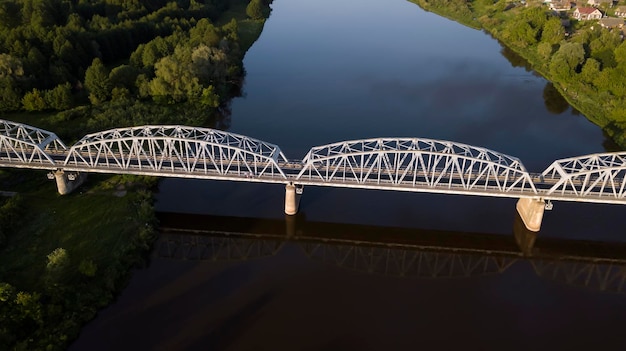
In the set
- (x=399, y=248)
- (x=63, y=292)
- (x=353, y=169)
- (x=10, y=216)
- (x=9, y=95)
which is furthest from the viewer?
(x=9, y=95)

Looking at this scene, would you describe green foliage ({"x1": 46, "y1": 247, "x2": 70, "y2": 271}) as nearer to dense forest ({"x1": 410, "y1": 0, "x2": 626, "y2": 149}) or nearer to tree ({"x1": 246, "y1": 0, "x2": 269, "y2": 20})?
dense forest ({"x1": 410, "y1": 0, "x2": 626, "y2": 149})

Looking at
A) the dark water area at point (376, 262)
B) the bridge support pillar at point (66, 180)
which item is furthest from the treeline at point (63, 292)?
the bridge support pillar at point (66, 180)

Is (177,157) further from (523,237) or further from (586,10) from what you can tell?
(586,10)

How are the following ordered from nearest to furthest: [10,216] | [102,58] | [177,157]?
[10,216], [177,157], [102,58]

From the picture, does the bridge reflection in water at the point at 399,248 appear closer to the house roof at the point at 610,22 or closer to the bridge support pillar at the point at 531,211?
the bridge support pillar at the point at 531,211

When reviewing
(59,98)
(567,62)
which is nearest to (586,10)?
(567,62)

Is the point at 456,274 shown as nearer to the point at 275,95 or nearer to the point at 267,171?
the point at 267,171

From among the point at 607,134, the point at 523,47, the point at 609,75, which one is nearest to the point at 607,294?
the point at 607,134
